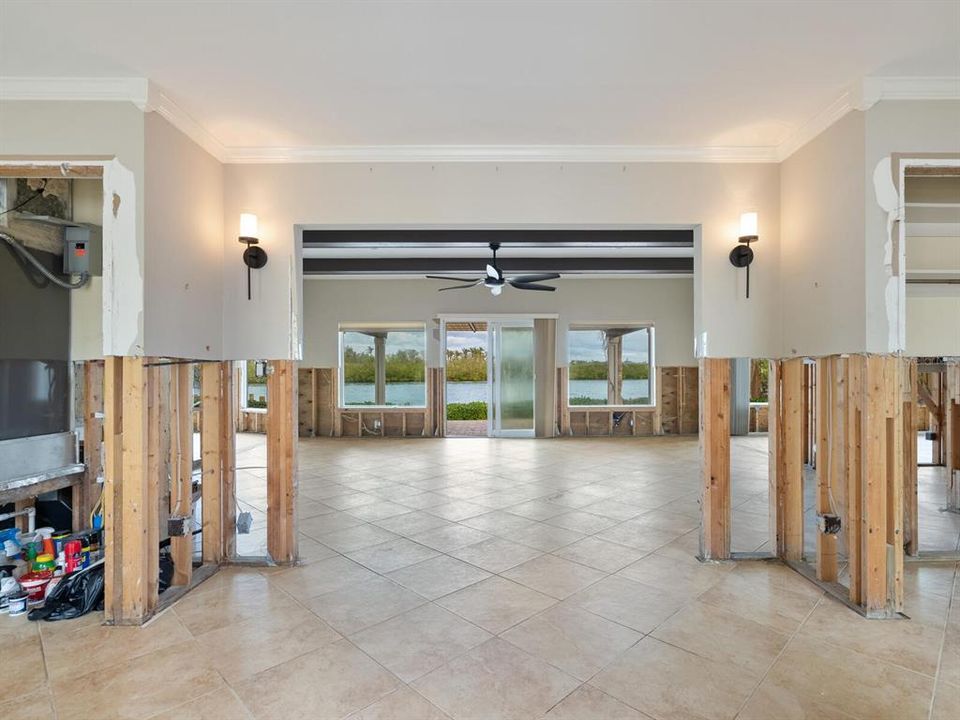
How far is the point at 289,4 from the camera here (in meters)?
2.20

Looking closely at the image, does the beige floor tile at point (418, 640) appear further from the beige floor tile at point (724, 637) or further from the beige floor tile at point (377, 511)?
the beige floor tile at point (377, 511)

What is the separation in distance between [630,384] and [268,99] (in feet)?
28.3

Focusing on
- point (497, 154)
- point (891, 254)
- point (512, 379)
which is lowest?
point (512, 379)

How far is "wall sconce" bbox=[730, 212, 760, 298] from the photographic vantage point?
3.55 meters

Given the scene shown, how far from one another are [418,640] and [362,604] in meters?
0.56

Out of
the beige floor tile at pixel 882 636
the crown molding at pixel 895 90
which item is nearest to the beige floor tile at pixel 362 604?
the beige floor tile at pixel 882 636

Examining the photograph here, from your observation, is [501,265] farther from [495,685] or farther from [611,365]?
[495,685]

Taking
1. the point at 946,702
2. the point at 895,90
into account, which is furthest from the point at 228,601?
the point at 895,90

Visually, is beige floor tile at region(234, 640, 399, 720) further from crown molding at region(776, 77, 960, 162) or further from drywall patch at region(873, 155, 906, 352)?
crown molding at region(776, 77, 960, 162)

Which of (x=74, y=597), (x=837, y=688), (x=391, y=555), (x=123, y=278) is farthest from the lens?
(x=391, y=555)

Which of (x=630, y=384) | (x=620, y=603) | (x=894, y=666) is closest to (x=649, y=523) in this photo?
(x=620, y=603)

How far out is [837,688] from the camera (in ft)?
7.46

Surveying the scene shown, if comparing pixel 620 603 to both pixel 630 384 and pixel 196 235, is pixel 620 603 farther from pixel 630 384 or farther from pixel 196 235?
pixel 630 384

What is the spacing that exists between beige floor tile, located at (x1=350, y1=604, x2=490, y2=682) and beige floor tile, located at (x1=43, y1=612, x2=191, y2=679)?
992mm
